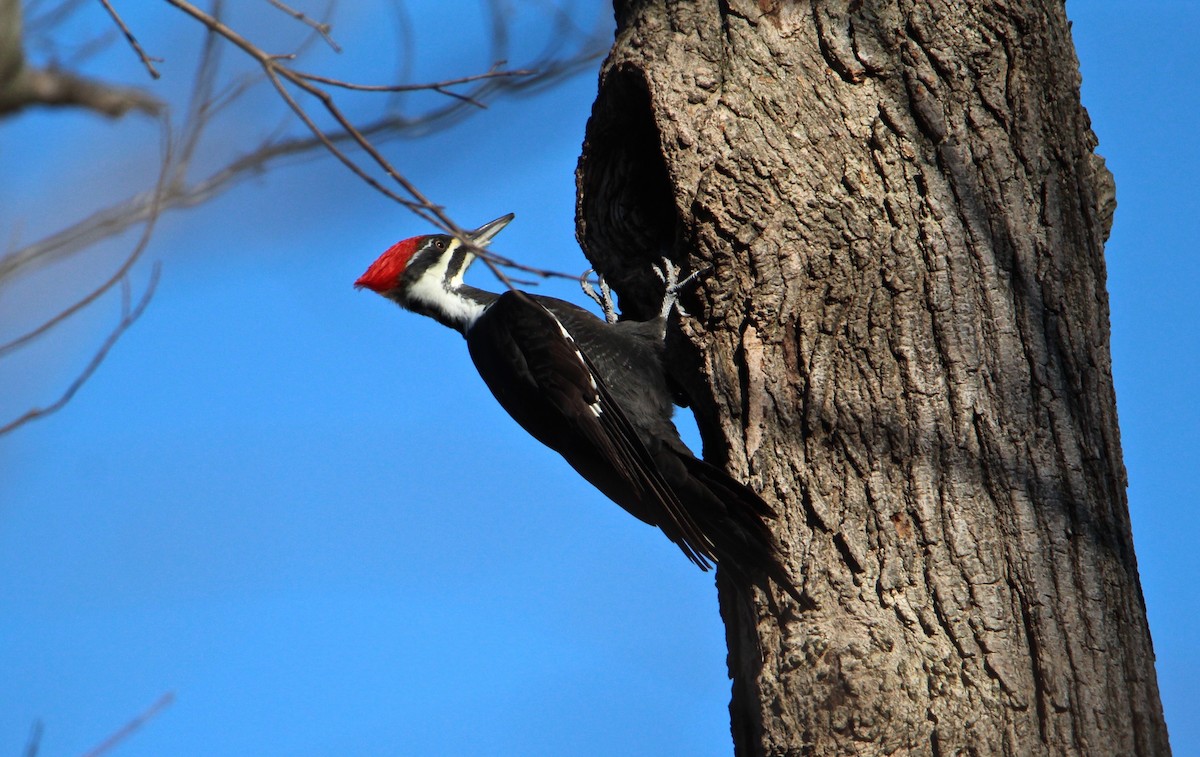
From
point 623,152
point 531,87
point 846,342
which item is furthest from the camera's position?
point 623,152

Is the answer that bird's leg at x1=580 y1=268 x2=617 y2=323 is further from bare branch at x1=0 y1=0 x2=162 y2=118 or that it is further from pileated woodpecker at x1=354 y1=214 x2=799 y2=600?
bare branch at x1=0 y1=0 x2=162 y2=118

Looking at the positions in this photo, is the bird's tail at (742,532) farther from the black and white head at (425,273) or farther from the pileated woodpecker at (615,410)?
the black and white head at (425,273)

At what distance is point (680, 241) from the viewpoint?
3141mm

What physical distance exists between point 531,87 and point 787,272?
842mm

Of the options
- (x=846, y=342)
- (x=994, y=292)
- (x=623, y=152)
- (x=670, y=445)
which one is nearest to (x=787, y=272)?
(x=846, y=342)

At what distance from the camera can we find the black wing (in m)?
3.19

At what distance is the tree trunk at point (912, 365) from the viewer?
7.82 ft

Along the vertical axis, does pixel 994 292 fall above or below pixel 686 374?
below

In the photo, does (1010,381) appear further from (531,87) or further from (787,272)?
(531,87)

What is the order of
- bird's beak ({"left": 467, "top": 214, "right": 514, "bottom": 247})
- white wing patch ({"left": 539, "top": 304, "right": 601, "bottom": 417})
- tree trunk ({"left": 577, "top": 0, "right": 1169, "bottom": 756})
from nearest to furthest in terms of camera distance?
tree trunk ({"left": 577, "top": 0, "right": 1169, "bottom": 756}) → white wing patch ({"left": 539, "top": 304, "right": 601, "bottom": 417}) → bird's beak ({"left": 467, "top": 214, "right": 514, "bottom": 247})

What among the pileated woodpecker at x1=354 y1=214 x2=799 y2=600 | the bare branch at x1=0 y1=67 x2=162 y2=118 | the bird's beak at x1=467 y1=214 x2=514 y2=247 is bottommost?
the bare branch at x1=0 y1=67 x2=162 y2=118

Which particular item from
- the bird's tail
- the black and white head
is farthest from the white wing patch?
the black and white head

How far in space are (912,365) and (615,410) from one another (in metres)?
1.07

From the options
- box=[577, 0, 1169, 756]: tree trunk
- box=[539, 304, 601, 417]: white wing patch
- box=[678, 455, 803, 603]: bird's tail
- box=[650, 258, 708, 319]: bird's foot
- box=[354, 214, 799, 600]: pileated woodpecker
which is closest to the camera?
box=[577, 0, 1169, 756]: tree trunk
